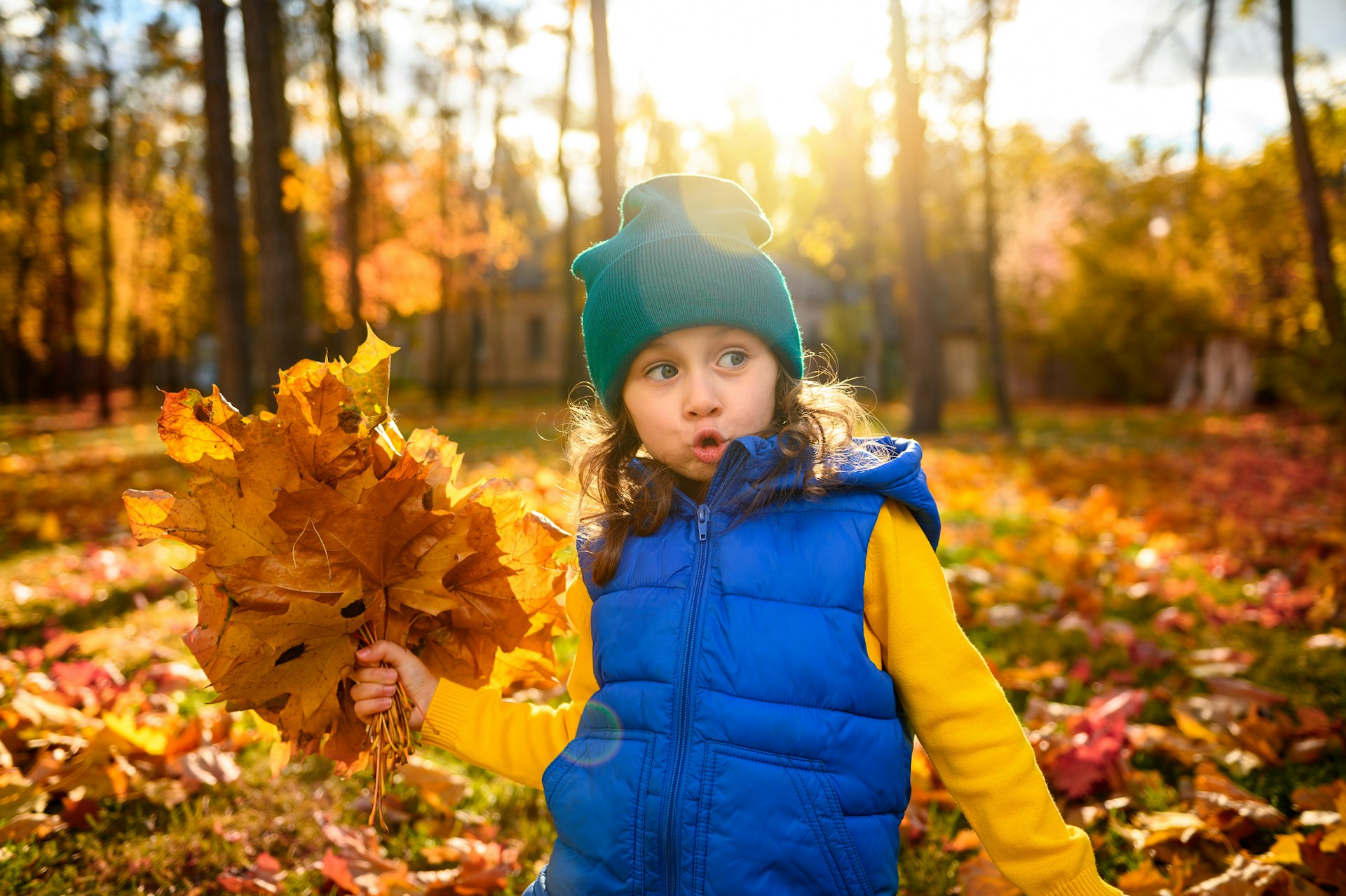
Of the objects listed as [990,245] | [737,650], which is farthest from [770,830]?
[990,245]

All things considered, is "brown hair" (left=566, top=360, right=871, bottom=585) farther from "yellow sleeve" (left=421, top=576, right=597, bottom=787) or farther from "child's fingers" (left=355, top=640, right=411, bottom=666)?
"child's fingers" (left=355, top=640, right=411, bottom=666)

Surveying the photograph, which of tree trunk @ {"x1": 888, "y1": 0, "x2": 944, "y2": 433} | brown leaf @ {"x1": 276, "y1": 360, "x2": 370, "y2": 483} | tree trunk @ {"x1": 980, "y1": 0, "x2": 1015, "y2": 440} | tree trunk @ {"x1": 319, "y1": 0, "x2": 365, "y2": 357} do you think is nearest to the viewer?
brown leaf @ {"x1": 276, "y1": 360, "x2": 370, "y2": 483}

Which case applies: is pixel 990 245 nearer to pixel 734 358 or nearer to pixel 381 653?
pixel 734 358

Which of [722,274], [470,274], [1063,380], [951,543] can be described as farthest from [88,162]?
[1063,380]

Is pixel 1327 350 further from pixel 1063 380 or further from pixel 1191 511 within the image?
pixel 1063 380

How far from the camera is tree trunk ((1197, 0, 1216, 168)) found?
14.0 metres

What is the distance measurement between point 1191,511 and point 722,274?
20.1ft

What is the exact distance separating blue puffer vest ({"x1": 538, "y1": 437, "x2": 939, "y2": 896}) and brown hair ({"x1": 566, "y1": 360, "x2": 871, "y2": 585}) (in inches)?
1.9

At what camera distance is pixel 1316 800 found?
82.8 inches

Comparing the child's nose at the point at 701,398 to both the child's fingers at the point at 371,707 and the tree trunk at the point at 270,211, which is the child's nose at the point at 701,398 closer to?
the child's fingers at the point at 371,707

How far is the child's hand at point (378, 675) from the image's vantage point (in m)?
1.61

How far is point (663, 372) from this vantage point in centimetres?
177

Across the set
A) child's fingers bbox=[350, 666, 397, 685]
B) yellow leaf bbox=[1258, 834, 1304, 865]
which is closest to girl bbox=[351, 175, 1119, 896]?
child's fingers bbox=[350, 666, 397, 685]

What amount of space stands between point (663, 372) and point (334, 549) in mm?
735
